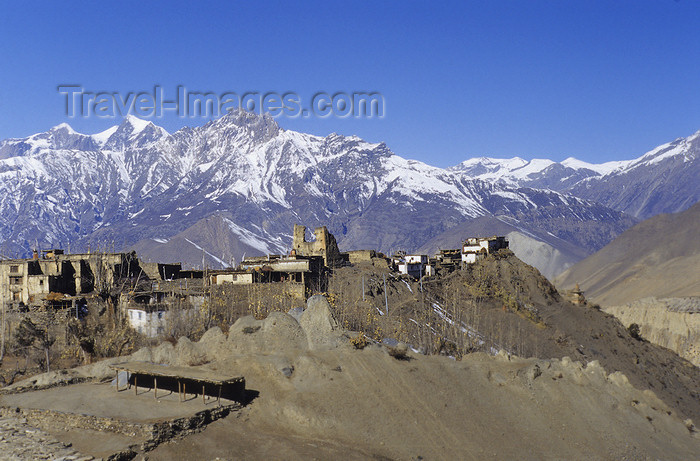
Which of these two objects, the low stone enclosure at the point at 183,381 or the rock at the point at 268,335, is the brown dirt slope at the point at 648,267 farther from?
the low stone enclosure at the point at 183,381

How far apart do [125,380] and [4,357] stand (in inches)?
618

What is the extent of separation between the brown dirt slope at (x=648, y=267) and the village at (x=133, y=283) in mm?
81056

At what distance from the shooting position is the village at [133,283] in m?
44.7

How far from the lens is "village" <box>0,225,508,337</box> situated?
44688 mm

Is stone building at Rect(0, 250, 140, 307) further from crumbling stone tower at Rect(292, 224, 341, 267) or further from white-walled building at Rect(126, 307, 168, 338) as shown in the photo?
crumbling stone tower at Rect(292, 224, 341, 267)

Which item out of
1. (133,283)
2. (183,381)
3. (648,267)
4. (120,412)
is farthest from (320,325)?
(648,267)

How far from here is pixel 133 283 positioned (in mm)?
55000

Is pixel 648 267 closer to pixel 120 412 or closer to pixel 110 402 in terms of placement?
pixel 110 402

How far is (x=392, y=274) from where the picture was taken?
6531cm

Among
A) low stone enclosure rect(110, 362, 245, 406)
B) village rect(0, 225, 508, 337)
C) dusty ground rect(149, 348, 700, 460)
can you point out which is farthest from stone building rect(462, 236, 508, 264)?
low stone enclosure rect(110, 362, 245, 406)

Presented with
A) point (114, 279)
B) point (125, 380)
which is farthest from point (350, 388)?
point (114, 279)

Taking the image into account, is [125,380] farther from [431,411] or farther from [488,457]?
[488,457]

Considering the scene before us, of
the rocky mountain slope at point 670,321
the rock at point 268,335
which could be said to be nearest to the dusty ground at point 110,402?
the rock at point 268,335

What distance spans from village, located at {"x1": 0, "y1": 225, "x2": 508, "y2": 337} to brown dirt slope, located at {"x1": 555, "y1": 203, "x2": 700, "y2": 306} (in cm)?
8106
